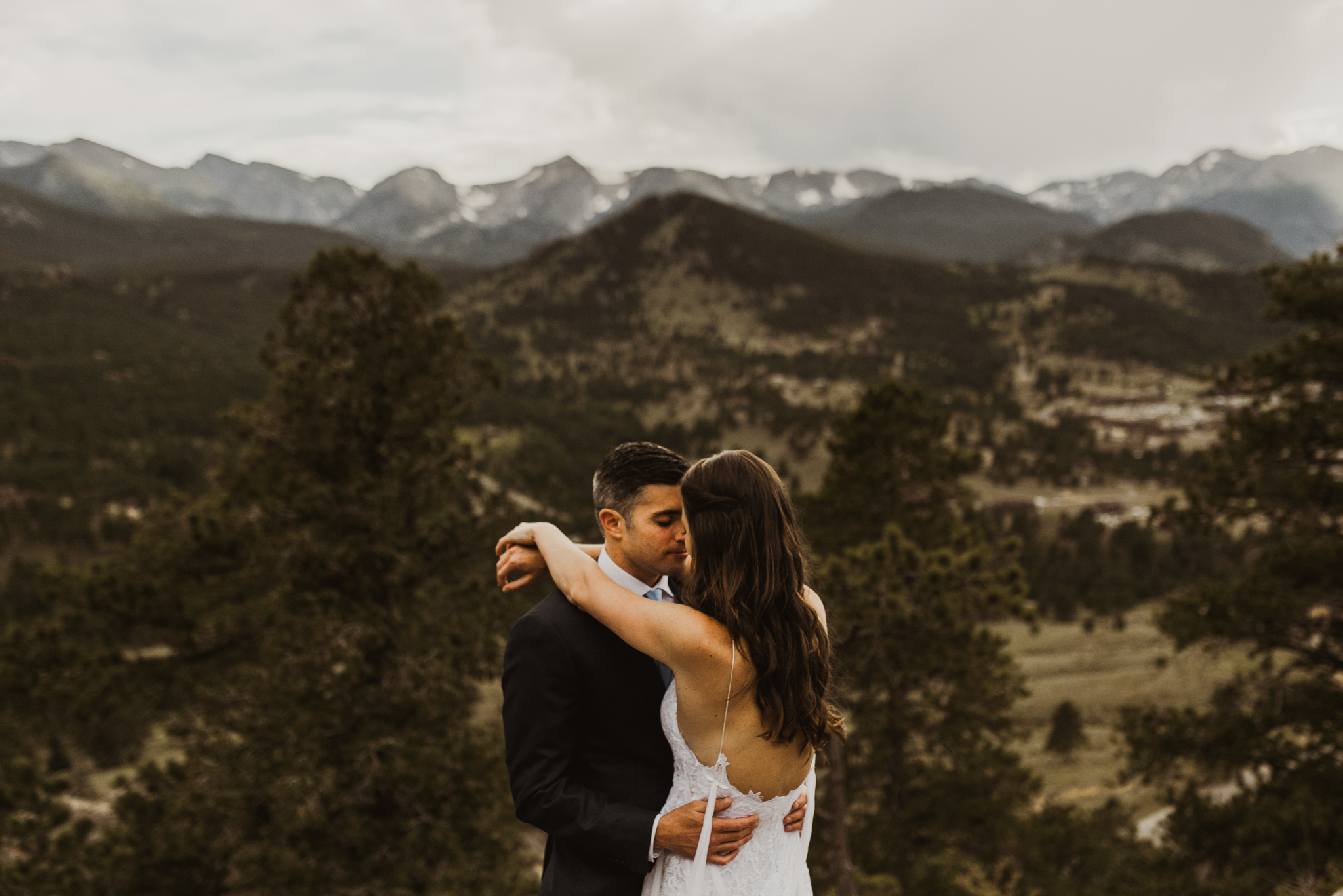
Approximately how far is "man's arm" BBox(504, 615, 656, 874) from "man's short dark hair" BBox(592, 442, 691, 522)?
1.58 ft

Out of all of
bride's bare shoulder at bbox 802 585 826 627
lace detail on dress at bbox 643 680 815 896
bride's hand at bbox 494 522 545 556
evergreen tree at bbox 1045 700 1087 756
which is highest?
bride's hand at bbox 494 522 545 556

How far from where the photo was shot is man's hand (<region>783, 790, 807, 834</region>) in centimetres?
252

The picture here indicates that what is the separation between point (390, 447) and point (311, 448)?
1071mm

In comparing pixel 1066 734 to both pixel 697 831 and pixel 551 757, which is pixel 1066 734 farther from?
pixel 551 757

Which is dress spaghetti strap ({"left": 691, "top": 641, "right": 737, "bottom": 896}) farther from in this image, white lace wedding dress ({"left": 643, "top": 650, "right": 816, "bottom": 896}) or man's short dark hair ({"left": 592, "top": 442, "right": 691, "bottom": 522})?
man's short dark hair ({"left": 592, "top": 442, "right": 691, "bottom": 522})

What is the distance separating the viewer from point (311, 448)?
32.7 feet

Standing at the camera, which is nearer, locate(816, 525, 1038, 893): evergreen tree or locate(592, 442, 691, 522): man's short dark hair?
locate(592, 442, 691, 522): man's short dark hair

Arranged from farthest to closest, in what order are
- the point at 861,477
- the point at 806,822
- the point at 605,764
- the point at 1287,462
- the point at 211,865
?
the point at 861,477 → the point at 1287,462 → the point at 211,865 → the point at 806,822 → the point at 605,764

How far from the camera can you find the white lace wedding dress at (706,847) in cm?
225

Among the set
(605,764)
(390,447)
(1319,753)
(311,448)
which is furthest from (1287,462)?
(311,448)

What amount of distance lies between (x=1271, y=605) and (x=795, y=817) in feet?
35.5

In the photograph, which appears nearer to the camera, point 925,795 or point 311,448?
point 311,448

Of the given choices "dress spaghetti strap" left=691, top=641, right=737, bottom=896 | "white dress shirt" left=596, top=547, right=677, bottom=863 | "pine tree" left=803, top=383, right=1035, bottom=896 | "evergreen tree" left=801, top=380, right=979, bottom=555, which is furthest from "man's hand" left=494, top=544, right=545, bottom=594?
"evergreen tree" left=801, top=380, right=979, bottom=555

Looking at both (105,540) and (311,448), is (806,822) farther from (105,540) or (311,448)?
(105,540)
